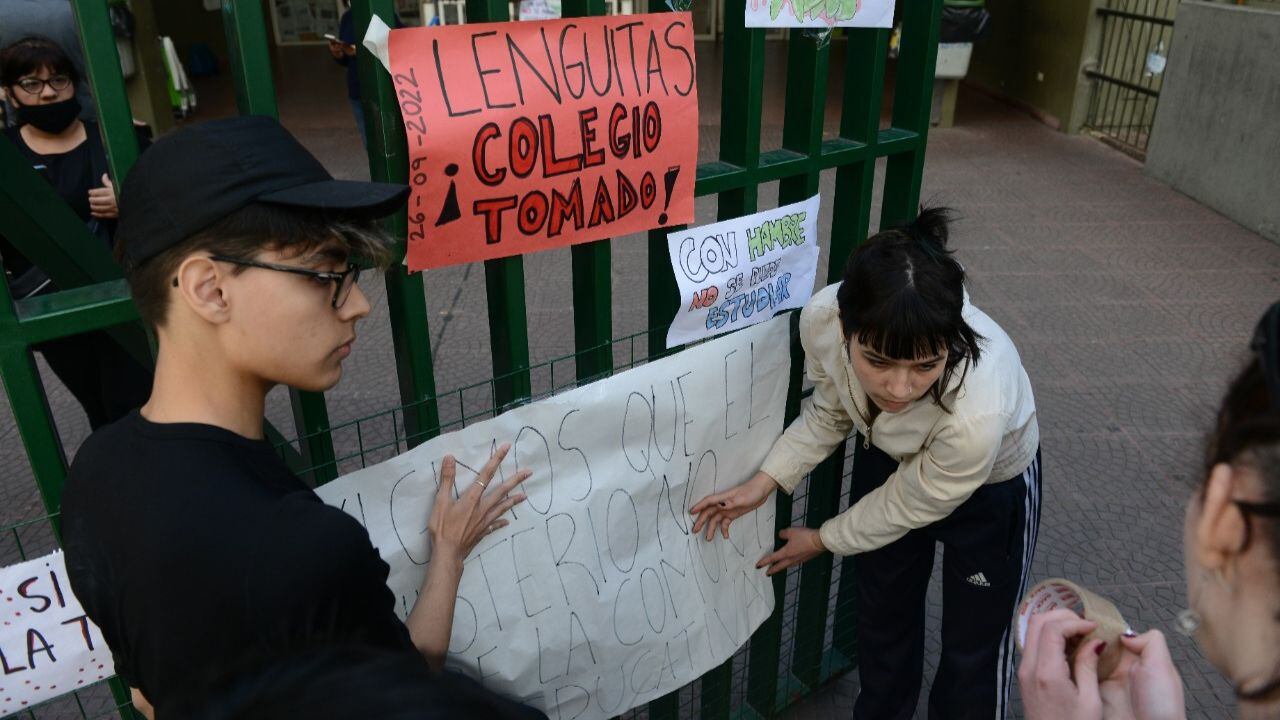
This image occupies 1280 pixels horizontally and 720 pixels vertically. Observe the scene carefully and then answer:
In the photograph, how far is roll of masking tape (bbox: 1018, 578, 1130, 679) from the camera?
4.45 feet

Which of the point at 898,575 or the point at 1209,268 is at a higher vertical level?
the point at 898,575

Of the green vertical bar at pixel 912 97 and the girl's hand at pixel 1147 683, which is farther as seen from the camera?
the green vertical bar at pixel 912 97

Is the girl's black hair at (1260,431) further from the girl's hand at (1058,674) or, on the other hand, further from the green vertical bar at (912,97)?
the green vertical bar at (912,97)

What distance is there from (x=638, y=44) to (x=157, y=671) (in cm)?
131

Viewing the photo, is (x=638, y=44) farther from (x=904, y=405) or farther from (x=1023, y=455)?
(x=1023, y=455)

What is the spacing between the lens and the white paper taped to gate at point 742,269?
1.99m

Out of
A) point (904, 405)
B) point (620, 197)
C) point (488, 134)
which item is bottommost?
point (904, 405)

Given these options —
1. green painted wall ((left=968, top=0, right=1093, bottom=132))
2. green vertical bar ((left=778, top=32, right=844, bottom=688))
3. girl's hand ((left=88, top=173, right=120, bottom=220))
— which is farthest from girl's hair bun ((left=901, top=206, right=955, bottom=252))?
green painted wall ((left=968, top=0, right=1093, bottom=132))

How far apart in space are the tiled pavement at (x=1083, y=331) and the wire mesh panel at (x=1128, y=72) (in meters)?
0.76

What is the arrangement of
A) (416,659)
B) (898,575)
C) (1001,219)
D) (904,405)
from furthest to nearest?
(1001,219) → (898,575) → (904,405) → (416,659)

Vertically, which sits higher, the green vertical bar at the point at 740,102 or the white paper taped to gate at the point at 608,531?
the green vertical bar at the point at 740,102

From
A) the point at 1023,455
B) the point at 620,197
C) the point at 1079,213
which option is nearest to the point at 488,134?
the point at 620,197

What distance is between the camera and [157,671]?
110cm

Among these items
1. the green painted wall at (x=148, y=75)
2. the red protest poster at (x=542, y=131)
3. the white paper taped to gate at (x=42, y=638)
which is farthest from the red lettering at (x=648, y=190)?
the green painted wall at (x=148, y=75)
